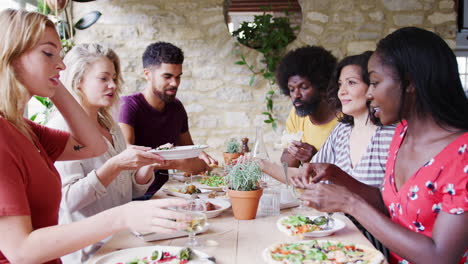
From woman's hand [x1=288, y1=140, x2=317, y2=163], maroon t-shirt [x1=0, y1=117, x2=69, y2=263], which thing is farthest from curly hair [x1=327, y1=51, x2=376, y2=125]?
maroon t-shirt [x1=0, y1=117, x2=69, y2=263]

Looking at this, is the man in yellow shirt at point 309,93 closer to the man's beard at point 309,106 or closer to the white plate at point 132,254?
the man's beard at point 309,106

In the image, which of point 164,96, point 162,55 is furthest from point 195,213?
point 162,55

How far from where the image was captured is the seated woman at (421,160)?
135cm

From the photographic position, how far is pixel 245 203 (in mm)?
1677

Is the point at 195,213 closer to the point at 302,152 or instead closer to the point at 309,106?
the point at 302,152

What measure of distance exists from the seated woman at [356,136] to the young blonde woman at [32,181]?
4.08 ft

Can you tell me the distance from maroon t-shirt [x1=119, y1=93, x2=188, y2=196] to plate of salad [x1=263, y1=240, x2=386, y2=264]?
6.63 ft

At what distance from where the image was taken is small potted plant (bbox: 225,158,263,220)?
5.43 feet

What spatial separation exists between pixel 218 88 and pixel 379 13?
1.96m

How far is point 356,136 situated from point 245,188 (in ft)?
3.18

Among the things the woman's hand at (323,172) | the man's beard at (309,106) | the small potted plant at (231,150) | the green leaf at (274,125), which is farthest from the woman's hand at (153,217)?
the green leaf at (274,125)

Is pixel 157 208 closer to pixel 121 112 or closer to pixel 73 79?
pixel 73 79

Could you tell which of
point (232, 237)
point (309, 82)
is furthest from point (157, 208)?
point (309, 82)

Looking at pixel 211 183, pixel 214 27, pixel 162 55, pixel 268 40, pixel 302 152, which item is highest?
pixel 214 27
